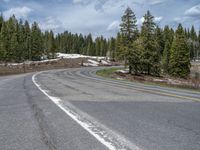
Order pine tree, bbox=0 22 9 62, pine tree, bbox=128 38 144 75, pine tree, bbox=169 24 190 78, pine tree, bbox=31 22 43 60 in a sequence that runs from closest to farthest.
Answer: pine tree, bbox=128 38 144 75 < pine tree, bbox=169 24 190 78 < pine tree, bbox=0 22 9 62 < pine tree, bbox=31 22 43 60

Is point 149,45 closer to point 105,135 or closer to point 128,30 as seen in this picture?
point 128,30

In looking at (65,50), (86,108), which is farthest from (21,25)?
(86,108)

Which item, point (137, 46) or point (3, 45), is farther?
point (3, 45)

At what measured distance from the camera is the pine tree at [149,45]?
48.2 m

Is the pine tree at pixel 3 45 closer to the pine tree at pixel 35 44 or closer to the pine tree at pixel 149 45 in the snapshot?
the pine tree at pixel 35 44

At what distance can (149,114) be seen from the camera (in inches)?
293

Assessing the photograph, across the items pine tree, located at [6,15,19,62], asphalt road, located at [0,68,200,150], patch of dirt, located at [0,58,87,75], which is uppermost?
pine tree, located at [6,15,19,62]

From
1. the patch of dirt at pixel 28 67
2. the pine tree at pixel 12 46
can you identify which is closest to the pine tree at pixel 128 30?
the patch of dirt at pixel 28 67

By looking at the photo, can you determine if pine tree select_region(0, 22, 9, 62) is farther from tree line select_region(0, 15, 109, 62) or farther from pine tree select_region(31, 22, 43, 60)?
pine tree select_region(31, 22, 43, 60)

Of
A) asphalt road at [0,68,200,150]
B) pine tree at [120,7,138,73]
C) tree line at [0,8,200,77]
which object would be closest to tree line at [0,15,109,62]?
tree line at [0,8,200,77]

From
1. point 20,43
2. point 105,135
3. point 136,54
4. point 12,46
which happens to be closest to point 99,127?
point 105,135

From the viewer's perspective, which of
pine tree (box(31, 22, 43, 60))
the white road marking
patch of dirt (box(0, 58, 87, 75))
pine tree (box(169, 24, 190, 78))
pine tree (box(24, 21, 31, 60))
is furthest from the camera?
pine tree (box(24, 21, 31, 60))

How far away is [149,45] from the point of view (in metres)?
48.7

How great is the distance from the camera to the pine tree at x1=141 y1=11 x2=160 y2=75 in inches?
1899
